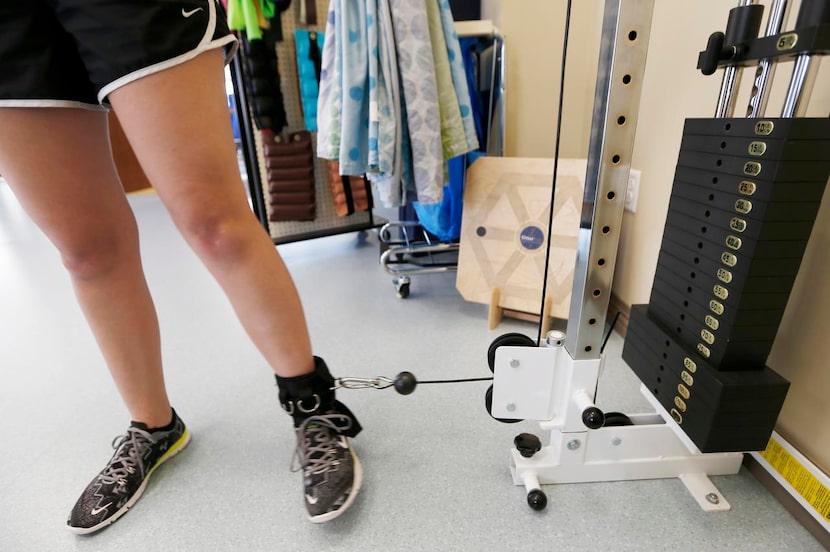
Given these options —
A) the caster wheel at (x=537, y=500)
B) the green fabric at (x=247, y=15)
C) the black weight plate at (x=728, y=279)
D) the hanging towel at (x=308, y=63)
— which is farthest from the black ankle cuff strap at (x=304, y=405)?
the green fabric at (x=247, y=15)

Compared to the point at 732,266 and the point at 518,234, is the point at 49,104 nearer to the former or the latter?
the point at 732,266

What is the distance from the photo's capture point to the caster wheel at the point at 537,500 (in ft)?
2.16

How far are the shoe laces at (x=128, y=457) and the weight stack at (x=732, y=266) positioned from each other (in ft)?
2.83

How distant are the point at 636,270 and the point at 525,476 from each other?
663 mm

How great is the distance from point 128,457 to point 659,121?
1257mm

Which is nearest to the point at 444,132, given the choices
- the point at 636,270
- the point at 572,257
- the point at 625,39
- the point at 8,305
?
the point at 572,257

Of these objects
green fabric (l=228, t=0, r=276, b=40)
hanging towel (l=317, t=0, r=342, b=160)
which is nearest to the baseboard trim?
hanging towel (l=317, t=0, r=342, b=160)

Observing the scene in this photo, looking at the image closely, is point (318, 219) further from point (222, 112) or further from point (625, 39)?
point (625, 39)

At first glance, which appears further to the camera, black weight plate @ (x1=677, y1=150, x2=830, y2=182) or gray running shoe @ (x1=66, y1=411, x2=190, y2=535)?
gray running shoe @ (x1=66, y1=411, x2=190, y2=535)

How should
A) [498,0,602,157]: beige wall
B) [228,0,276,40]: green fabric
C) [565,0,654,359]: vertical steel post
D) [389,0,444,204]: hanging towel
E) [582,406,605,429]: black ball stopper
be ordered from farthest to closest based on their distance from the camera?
[228,0,276,40]: green fabric
[498,0,602,157]: beige wall
[389,0,444,204]: hanging towel
[582,406,605,429]: black ball stopper
[565,0,654,359]: vertical steel post

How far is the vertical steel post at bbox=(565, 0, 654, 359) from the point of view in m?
0.48

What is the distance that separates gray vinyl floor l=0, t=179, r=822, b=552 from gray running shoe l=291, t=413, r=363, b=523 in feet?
0.11

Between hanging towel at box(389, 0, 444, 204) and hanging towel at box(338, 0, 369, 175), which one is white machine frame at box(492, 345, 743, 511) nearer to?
hanging towel at box(389, 0, 444, 204)

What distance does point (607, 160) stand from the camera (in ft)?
1.71
